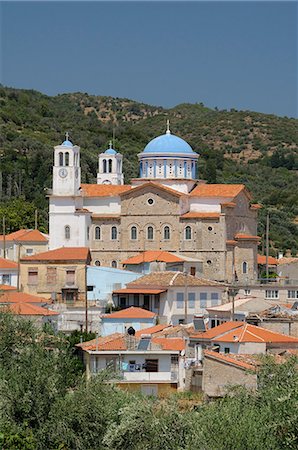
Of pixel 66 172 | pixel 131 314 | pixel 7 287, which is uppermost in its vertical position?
pixel 66 172

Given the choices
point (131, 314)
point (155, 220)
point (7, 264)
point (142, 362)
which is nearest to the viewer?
point (142, 362)

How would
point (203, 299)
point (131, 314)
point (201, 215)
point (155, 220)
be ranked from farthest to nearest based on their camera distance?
point (155, 220), point (201, 215), point (203, 299), point (131, 314)

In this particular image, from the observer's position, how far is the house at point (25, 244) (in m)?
57.8

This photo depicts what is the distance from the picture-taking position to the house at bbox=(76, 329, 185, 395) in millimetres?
38094

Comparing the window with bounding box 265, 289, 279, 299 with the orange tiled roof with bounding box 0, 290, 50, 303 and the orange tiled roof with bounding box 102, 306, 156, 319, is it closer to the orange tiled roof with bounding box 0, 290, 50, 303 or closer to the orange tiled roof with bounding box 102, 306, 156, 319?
the orange tiled roof with bounding box 102, 306, 156, 319

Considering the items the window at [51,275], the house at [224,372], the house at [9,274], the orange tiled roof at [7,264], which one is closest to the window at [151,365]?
the house at [224,372]

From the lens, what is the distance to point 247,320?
147ft

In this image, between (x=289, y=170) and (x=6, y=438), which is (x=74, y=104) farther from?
(x=6, y=438)

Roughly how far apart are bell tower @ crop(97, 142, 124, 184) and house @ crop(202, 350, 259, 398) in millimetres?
25727

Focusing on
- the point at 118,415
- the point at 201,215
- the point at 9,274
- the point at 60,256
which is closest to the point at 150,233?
the point at 201,215

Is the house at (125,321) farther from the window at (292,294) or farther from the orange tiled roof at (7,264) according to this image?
the orange tiled roof at (7,264)

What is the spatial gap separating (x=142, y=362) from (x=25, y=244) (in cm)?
2074

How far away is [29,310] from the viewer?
4444 cm

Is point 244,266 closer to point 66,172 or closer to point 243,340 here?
point 66,172
